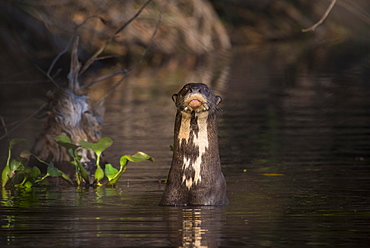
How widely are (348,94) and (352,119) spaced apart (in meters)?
3.79

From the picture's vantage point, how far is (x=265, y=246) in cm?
580

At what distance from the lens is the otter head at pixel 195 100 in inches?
286

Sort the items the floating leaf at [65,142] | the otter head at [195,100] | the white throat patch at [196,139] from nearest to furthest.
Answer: the otter head at [195,100]
the white throat patch at [196,139]
the floating leaf at [65,142]

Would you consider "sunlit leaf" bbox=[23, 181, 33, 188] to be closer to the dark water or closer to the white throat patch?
the dark water

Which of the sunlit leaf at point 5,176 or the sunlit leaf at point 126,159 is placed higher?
the sunlit leaf at point 126,159

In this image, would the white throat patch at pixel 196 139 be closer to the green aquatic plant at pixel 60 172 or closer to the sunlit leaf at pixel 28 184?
the green aquatic plant at pixel 60 172

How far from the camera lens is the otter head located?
7.26 m

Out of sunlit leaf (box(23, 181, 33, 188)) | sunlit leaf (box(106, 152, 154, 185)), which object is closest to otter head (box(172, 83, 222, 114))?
sunlit leaf (box(106, 152, 154, 185))

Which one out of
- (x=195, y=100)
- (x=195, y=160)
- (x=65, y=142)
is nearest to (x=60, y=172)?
(x=65, y=142)

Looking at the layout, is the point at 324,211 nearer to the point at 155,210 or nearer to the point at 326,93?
the point at 155,210

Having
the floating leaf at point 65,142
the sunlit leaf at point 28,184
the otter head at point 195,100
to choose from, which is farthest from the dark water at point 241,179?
the otter head at point 195,100

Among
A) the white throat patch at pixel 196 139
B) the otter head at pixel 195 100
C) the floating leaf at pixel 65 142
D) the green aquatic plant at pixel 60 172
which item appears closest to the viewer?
the otter head at pixel 195 100

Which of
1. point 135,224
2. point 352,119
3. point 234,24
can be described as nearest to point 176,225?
point 135,224

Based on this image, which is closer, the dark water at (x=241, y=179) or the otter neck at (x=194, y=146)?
the dark water at (x=241, y=179)
